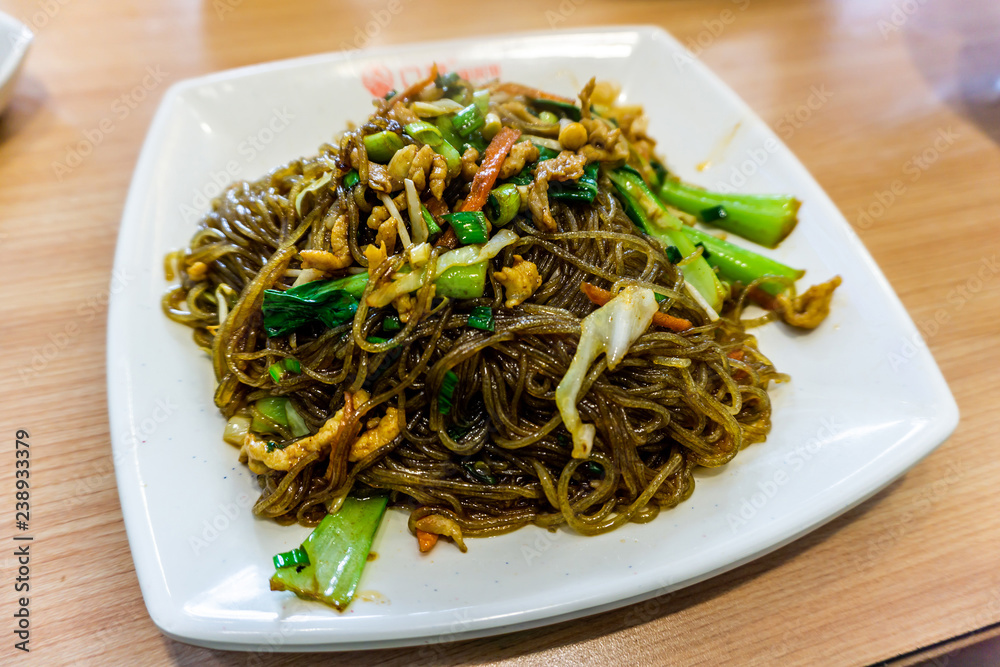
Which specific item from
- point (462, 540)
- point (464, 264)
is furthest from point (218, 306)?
point (462, 540)

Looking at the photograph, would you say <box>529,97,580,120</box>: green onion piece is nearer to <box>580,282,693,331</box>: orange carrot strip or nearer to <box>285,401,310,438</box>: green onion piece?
<box>580,282,693,331</box>: orange carrot strip

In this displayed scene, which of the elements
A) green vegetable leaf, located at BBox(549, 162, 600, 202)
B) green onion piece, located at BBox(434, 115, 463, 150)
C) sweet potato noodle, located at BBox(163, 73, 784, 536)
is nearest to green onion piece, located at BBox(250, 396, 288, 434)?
sweet potato noodle, located at BBox(163, 73, 784, 536)

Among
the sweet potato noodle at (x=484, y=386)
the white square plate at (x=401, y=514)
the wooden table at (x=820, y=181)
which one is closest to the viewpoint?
the white square plate at (x=401, y=514)

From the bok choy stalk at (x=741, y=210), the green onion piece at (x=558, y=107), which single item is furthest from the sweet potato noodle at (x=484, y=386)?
the bok choy stalk at (x=741, y=210)

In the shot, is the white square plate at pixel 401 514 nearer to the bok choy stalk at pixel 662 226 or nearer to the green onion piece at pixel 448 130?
the bok choy stalk at pixel 662 226

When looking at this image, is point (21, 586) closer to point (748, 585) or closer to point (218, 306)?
point (218, 306)

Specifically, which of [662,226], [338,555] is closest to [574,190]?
[662,226]
